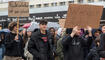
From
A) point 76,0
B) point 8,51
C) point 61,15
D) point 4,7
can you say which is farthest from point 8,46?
point 4,7

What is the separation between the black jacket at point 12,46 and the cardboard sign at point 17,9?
2.13 meters

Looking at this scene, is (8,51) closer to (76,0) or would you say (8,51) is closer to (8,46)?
(8,46)

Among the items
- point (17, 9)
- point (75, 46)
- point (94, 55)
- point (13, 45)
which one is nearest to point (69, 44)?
point (75, 46)

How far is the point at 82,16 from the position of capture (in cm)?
847

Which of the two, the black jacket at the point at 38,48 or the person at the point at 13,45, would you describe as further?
the person at the point at 13,45

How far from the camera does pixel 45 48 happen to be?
8836 mm

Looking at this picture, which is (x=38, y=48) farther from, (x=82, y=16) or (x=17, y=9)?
(x=17, y=9)

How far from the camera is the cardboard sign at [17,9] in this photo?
1263 cm

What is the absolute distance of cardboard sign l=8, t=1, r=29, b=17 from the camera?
1263cm

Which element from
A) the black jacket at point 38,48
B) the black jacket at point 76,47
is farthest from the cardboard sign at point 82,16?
the black jacket at point 38,48

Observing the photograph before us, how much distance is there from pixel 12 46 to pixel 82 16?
2753mm

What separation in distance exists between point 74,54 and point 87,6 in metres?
1.15

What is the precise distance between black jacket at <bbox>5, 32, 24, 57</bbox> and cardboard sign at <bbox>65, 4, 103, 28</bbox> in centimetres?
255

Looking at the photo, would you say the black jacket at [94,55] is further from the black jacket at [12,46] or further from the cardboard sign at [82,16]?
the black jacket at [12,46]
